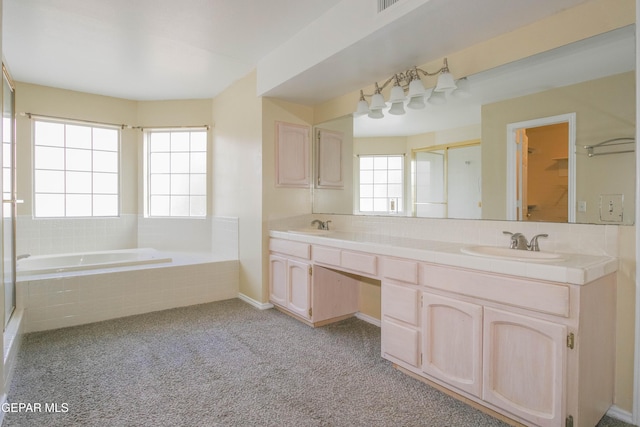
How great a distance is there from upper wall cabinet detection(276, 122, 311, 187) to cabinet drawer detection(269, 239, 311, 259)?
23.6 inches

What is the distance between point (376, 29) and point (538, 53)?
3.01 feet

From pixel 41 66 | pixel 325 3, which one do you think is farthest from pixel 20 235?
pixel 325 3

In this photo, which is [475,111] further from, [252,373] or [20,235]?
[20,235]

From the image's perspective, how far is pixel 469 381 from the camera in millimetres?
1670

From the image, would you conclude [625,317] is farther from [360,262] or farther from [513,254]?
[360,262]

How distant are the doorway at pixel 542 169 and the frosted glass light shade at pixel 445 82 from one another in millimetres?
450

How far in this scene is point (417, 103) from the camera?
250 cm

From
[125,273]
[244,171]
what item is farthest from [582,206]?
[125,273]

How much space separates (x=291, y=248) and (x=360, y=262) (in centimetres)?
89

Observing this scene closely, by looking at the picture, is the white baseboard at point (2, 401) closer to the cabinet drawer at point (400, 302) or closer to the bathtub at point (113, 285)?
the bathtub at point (113, 285)

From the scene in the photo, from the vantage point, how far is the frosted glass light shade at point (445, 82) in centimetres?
217

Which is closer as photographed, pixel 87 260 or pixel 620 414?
pixel 620 414

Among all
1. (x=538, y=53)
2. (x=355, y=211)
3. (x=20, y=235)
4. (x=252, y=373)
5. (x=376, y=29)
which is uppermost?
(x=376, y=29)

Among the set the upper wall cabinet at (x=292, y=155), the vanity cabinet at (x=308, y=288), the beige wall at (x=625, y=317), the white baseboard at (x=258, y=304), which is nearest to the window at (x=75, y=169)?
the white baseboard at (x=258, y=304)
